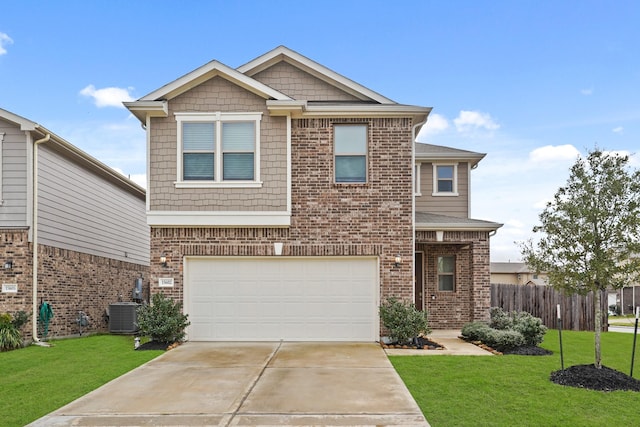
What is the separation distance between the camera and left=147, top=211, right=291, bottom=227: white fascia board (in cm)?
1350

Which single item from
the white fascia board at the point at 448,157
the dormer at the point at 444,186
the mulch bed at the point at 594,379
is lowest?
the mulch bed at the point at 594,379

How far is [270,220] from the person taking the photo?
13547 mm

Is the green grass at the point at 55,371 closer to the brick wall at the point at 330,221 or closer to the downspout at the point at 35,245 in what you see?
the downspout at the point at 35,245

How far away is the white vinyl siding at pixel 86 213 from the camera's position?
1490 cm

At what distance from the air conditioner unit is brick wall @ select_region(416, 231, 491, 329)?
8813mm

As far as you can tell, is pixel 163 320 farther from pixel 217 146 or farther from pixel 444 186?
pixel 444 186

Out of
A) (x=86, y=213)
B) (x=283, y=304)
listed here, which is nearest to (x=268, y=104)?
(x=283, y=304)

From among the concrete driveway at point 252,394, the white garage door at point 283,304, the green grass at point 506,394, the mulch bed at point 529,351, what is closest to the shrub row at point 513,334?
the mulch bed at point 529,351

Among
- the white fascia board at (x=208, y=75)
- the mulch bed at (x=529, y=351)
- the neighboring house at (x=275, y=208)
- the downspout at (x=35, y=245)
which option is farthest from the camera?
the downspout at (x=35, y=245)

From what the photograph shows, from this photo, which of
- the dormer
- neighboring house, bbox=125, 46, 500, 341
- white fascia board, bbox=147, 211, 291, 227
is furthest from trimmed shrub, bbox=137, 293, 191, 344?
the dormer

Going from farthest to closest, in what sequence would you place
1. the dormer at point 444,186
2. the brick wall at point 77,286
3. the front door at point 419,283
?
1. the dormer at point 444,186
2. the front door at point 419,283
3. the brick wall at point 77,286

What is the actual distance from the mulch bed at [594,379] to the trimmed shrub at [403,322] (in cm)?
365

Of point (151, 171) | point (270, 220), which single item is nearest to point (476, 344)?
point (270, 220)

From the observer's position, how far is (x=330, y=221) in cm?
1377
